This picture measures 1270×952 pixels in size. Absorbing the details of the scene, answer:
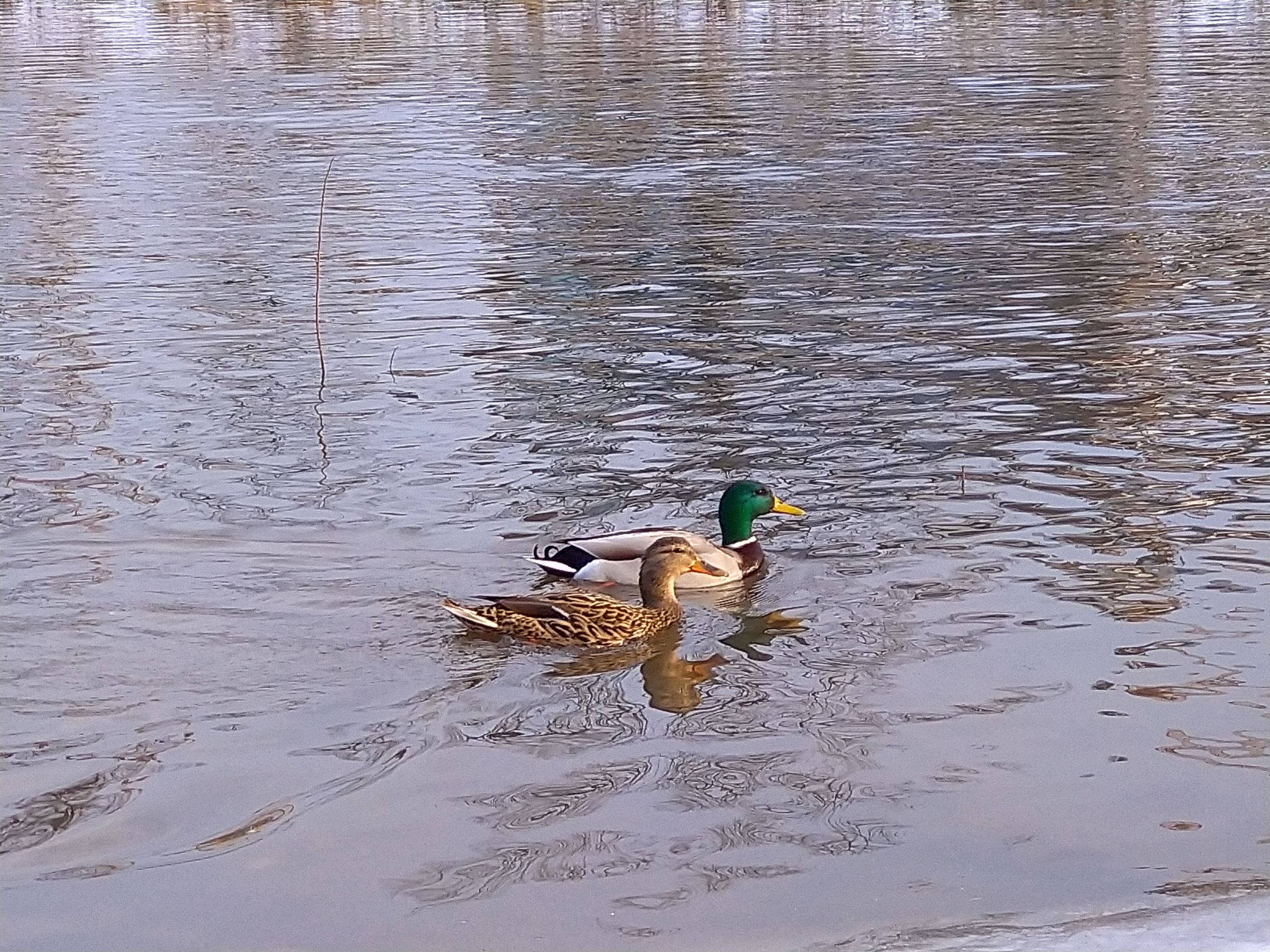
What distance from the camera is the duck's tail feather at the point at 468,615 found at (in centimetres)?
719

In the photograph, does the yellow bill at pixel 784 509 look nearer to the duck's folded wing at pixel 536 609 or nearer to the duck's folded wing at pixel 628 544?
the duck's folded wing at pixel 628 544

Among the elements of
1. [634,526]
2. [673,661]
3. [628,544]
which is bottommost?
[673,661]

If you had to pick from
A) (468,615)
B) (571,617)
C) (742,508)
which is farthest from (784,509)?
(468,615)

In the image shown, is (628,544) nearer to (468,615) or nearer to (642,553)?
(642,553)

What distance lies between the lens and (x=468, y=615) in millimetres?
7211

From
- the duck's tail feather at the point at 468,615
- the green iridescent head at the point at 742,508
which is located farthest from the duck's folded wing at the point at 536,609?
the green iridescent head at the point at 742,508

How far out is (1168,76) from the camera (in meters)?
27.7

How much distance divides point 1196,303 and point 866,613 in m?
6.22

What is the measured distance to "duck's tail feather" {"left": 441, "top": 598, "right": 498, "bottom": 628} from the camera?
719cm

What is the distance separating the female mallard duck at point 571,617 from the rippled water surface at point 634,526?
0.36ft

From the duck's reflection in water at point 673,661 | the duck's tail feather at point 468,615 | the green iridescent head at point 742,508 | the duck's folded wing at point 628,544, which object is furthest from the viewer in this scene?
the green iridescent head at point 742,508

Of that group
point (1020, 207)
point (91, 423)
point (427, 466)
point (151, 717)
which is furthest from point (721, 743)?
point (1020, 207)

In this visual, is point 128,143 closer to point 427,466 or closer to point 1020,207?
point 1020,207

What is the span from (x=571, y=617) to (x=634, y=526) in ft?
4.75
